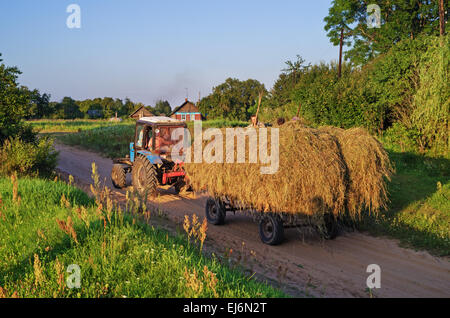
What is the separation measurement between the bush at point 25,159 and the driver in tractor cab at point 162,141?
3706 millimetres

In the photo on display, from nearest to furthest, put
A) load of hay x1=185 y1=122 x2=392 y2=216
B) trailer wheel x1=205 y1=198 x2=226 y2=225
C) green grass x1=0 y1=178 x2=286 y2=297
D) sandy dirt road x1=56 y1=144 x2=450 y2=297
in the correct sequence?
green grass x1=0 y1=178 x2=286 y2=297
sandy dirt road x1=56 y1=144 x2=450 y2=297
load of hay x1=185 y1=122 x2=392 y2=216
trailer wheel x1=205 y1=198 x2=226 y2=225

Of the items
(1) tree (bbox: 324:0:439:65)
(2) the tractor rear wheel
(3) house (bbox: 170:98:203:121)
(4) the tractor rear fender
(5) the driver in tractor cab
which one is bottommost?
(2) the tractor rear wheel

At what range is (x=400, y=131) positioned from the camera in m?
15.5

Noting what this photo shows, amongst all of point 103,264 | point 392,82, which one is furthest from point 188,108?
point 103,264

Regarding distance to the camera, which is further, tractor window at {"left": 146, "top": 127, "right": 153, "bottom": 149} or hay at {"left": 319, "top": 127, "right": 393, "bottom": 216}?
tractor window at {"left": 146, "top": 127, "right": 153, "bottom": 149}

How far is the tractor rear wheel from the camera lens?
400 inches

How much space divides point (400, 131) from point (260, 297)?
13981 millimetres

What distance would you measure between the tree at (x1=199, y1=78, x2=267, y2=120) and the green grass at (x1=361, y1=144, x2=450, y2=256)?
53966 millimetres

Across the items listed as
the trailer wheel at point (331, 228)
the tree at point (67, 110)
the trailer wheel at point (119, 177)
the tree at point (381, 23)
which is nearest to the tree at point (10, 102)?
the trailer wheel at point (119, 177)

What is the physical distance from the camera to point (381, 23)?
3203 centimetres

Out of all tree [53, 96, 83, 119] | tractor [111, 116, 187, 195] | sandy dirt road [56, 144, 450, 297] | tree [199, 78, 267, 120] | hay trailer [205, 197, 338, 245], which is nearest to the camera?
sandy dirt road [56, 144, 450, 297]

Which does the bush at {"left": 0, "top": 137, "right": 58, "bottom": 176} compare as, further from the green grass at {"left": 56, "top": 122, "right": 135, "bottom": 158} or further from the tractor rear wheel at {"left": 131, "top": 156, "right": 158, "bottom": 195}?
the green grass at {"left": 56, "top": 122, "right": 135, "bottom": 158}

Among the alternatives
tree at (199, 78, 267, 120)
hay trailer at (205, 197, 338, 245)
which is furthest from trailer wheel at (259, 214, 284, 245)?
tree at (199, 78, 267, 120)
